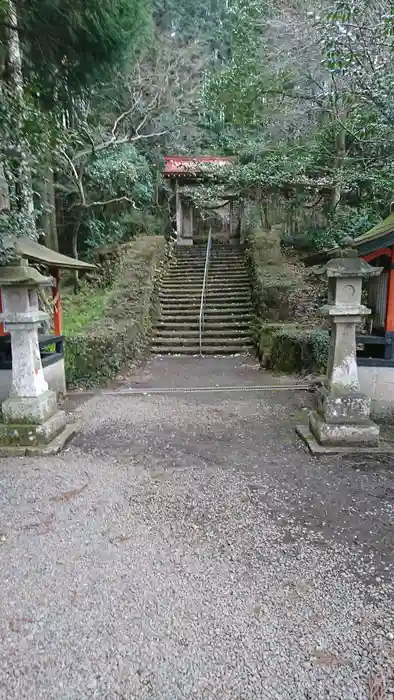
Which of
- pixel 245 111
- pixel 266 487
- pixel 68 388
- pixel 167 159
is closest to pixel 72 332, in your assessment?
pixel 68 388

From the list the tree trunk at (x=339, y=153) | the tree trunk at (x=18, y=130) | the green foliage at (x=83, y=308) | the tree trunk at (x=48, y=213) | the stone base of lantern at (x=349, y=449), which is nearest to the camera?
the stone base of lantern at (x=349, y=449)

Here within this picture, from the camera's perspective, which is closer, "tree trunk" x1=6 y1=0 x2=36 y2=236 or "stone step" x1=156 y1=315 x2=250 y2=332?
"tree trunk" x1=6 y1=0 x2=36 y2=236

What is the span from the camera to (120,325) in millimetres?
7707

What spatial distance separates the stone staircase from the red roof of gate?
10.2 ft

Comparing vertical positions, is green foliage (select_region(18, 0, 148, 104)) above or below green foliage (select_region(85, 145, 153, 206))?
below

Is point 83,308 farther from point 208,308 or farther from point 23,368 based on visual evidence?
point 23,368

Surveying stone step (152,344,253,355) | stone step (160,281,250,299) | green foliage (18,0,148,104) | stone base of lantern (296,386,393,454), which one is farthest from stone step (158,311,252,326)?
stone base of lantern (296,386,393,454)

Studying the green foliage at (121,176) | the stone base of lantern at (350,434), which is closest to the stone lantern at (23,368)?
the stone base of lantern at (350,434)

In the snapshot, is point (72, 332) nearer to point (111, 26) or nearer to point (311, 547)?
point (111, 26)

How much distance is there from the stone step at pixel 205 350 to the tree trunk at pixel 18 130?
11.7 ft

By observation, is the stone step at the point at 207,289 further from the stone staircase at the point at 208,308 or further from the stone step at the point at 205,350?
the stone step at the point at 205,350

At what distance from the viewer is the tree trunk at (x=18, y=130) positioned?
14.8 feet

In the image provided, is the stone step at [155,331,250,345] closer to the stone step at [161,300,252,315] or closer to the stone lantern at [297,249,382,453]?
the stone step at [161,300,252,315]

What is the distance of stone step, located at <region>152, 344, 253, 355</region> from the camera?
28.7 feet
